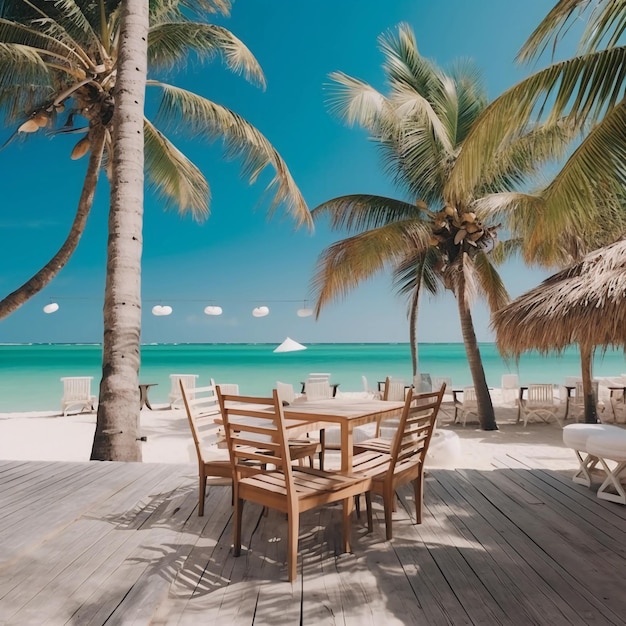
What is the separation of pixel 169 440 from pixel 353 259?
16.5 ft

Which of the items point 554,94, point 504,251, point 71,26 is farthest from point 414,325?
point 71,26

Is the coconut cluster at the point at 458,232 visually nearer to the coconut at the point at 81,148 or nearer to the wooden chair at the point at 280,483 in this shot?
the coconut at the point at 81,148

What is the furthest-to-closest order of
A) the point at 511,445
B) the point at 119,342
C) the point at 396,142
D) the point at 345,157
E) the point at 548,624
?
the point at 345,157 < the point at 396,142 < the point at 511,445 < the point at 119,342 < the point at 548,624

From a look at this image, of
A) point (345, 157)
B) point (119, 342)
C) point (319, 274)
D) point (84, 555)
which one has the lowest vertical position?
point (84, 555)

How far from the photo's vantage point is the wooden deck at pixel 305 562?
192 cm

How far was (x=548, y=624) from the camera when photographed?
183 cm

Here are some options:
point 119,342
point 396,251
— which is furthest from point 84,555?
point 396,251

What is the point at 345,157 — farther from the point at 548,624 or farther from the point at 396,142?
the point at 548,624

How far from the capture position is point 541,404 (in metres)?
10.8

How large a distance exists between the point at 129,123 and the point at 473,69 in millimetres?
8724

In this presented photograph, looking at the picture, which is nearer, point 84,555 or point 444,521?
point 84,555

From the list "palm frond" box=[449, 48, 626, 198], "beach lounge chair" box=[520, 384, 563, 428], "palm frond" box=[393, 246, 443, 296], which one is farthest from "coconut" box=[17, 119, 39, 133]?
"beach lounge chair" box=[520, 384, 563, 428]

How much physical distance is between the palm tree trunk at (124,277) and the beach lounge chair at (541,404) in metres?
8.95

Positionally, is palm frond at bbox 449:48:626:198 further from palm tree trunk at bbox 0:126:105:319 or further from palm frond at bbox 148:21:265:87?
palm tree trunk at bbox 0:126:105:319
